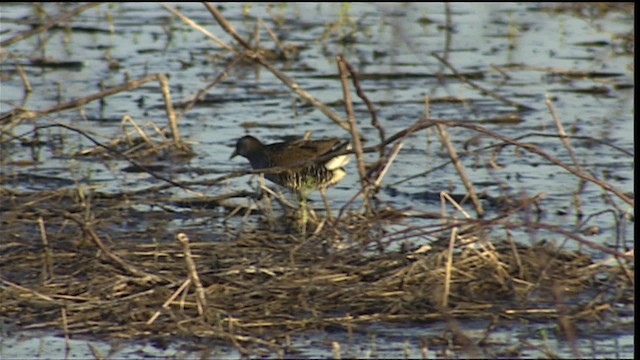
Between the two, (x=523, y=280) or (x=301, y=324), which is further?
(x=523, y=280)

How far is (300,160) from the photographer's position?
8602mm

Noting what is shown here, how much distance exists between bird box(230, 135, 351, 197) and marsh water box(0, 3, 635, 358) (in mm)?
250

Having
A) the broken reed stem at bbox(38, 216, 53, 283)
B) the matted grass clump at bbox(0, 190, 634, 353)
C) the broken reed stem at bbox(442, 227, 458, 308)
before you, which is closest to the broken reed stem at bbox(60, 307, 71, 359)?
the matted grass clump at bbox(0, 190, 634, 353)

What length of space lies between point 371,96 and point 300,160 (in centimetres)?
378

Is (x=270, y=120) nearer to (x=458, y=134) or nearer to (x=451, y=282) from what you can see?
(x=458, y=134)

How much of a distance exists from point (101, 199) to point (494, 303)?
9.36 ft

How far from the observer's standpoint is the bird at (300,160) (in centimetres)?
831

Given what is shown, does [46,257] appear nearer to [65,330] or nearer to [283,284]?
[65,330]

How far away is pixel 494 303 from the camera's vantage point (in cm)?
635

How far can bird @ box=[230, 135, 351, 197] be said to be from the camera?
831 centimetres

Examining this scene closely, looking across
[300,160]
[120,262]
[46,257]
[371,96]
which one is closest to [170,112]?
[300,160]

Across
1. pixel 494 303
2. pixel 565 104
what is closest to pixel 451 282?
pixel 494 303

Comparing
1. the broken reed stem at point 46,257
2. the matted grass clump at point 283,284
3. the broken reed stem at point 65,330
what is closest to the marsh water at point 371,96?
the broken reed stem at point 65,330

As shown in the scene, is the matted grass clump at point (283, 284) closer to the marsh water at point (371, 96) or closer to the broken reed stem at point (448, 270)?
the broken reed stem at point (448, 270)
